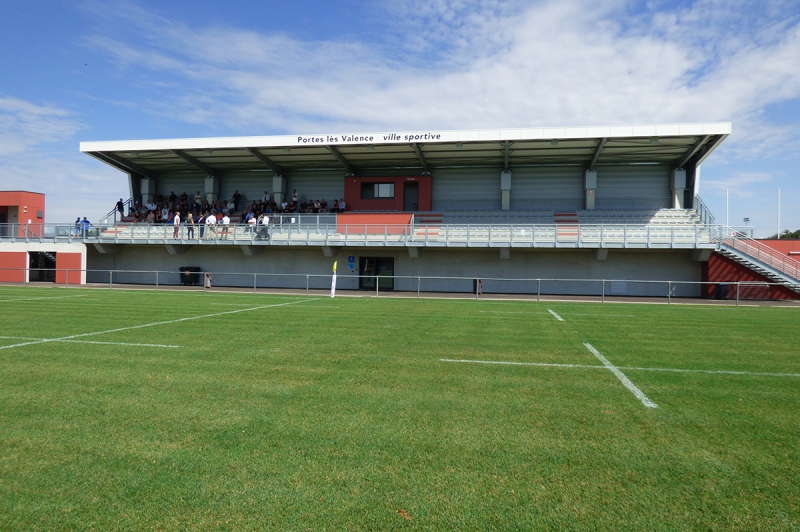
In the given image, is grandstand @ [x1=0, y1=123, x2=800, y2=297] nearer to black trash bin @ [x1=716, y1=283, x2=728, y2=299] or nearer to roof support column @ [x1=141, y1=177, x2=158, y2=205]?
black trash bin @ [x1=716, y1=283, x2=728, y2=299]

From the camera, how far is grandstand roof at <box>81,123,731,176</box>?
94.2 feet

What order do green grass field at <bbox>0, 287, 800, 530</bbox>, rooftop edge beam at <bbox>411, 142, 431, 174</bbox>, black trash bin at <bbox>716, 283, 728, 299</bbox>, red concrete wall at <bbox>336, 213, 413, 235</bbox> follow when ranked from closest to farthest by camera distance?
green grass field at <bbox>0, 287, 800, 530</bbox> → black trash bin at <bbox>716, 283, 728, 299</bbox> → red concrete wall at <bbox>336, 213, 413, 235</bbox> → rooftop edge beam at <bbox>411, 142, 431, 174</bbox>

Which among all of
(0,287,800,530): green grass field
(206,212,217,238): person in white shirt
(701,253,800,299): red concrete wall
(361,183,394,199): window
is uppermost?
(361,183,394,199): window

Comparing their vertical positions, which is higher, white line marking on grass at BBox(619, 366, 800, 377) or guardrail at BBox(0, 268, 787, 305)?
guardrail at BBox(0, 268, 787, 305)

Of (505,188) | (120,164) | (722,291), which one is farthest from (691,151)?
(120,164)

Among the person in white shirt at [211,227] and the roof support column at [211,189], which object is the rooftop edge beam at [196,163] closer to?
the roof support column at [211,189]

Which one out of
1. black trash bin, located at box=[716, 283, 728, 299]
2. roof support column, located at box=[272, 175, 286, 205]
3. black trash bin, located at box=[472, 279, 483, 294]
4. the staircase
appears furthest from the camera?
roof support column, located at box=[272, 175, 286, 205]

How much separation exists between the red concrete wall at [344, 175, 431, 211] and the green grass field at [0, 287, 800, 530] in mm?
25242

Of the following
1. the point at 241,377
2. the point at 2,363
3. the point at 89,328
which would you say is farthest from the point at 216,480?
the point at 89,328

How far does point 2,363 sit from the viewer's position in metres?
7.65

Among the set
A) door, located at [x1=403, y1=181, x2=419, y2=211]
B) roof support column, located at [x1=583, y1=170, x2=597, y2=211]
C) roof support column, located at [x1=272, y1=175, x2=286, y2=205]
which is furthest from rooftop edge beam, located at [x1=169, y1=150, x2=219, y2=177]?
roof support column, located at [x1=583, y1=170, x2=597, y2=211]

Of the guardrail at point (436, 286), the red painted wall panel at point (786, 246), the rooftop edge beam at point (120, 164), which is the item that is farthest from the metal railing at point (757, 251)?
the rooftop edge beam at point (120, 164)

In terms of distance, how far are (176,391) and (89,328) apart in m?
6.82

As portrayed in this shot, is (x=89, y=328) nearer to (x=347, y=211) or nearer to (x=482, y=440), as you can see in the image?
(x=482, y=440)
